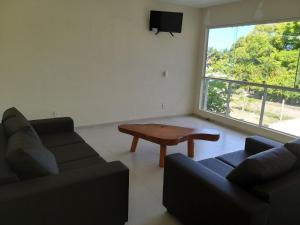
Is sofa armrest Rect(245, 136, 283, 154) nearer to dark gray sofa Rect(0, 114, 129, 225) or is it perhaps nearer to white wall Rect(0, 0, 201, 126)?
dark gray sofa Rect(0, 114, 129, 225)

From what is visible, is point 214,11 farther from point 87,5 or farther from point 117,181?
point 117,181

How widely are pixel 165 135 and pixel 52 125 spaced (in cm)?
140

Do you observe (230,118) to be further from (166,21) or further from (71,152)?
(71,152)

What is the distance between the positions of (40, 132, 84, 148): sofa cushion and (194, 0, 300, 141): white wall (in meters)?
3.30

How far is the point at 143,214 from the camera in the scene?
7.16 ft

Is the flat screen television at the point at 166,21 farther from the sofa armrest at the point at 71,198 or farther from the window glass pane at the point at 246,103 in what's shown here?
the sofa armrest at the point at 71,198

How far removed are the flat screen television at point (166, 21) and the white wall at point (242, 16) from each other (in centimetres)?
76

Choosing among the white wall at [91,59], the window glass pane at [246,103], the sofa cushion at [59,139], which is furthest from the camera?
the window glass pane at [246,103]

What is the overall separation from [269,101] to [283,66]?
0.65 m

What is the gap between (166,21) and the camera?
4.77 meters

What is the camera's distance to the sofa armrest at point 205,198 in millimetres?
1426

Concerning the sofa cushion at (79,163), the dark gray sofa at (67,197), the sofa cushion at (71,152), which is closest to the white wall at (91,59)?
the sofa cushion at (71,152)

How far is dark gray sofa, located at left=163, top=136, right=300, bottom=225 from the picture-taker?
1.45 m

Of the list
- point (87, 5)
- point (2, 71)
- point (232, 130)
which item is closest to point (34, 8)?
point (87, 5)
